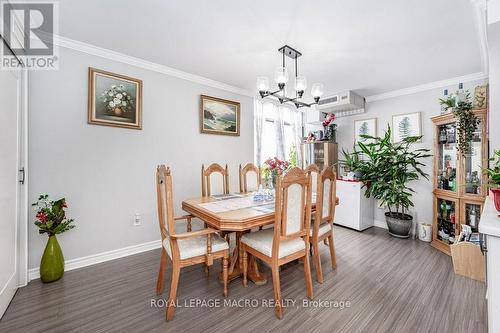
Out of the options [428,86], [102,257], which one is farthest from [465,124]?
[102,257]

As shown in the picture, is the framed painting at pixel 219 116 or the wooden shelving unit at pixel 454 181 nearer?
the wooden shelving unit at pixel 454 181

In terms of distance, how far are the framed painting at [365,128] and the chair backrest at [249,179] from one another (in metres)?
2.22

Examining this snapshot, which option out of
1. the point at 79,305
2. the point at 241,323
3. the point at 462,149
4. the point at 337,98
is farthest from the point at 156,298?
the point at 337,98

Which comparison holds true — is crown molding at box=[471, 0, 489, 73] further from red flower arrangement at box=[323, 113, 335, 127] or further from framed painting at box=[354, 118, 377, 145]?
red flower arrangement at box=[323, 113, 335, 127]

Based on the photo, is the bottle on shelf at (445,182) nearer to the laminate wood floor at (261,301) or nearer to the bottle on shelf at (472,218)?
the bottle on shelf at (472,218)

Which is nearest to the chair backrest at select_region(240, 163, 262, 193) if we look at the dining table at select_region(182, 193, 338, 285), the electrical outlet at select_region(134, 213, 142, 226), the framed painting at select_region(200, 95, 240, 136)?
the dining table at select_region(182, 193, 338, 285)

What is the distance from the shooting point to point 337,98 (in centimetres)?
412

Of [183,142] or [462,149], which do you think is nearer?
[462,149]

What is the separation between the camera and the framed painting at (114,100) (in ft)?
8.23

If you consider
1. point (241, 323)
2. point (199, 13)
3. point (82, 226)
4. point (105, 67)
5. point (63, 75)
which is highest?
point (199, 13)

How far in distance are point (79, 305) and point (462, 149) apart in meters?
4.50

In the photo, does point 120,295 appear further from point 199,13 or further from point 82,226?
point 199,13

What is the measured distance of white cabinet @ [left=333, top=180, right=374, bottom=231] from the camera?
12.3ft

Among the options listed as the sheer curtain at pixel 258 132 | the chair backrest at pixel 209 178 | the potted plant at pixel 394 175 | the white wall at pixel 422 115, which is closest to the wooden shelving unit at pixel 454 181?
the potted plant at pixel 394 175
